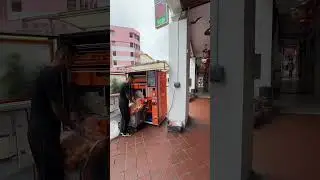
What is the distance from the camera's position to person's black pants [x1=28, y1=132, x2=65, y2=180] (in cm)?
102

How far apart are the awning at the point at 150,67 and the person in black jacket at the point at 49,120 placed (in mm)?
6448

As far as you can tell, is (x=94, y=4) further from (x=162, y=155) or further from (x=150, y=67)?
(x=150, y=67)

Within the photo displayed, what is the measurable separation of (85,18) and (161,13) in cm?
688

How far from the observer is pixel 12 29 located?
99 centimetres

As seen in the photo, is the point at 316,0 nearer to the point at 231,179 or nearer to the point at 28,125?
the point at 231,179

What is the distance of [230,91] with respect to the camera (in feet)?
8.88

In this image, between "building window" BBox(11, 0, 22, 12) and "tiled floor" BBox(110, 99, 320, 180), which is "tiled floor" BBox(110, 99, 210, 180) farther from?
"building window" BBox(11, 0, 22, 12)

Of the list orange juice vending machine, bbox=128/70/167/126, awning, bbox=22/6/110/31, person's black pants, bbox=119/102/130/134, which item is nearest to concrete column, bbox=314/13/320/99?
orange juice vending machine, bbox=128/70/167/126

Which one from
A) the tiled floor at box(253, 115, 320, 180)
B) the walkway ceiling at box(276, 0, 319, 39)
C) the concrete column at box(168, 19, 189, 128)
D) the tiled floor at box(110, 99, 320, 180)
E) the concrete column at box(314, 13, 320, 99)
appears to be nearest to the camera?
the tiled floor at box(253, 115, 320, 180)

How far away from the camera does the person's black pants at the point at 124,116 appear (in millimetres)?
6754

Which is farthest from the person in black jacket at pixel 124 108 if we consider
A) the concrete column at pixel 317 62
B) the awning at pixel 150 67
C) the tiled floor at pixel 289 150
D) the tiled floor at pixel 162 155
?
the concrete column at pixel 317 62

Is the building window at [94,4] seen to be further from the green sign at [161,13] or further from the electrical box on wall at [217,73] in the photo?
the green sign at [161,13]

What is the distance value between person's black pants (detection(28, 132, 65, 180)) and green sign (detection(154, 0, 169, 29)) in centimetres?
631

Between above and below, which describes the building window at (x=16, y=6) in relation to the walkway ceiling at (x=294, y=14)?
below
